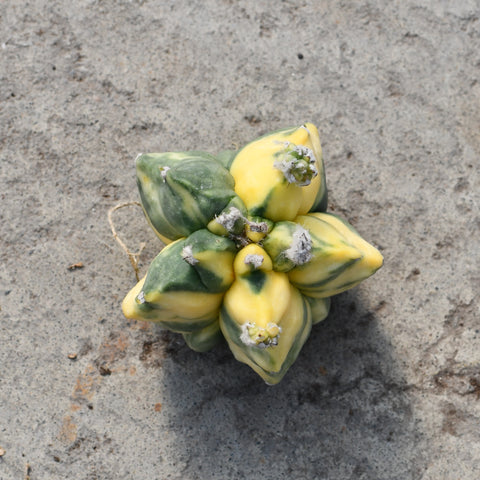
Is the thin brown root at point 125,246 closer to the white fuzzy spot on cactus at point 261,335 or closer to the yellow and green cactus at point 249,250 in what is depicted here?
the yellow and green cactus at point 249,250

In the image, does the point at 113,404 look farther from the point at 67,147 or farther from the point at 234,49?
the point at 234,49

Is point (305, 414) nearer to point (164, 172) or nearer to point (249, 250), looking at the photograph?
point (249, 250)

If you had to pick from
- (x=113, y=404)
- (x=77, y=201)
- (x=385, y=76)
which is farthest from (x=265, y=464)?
(x=385, y=76)

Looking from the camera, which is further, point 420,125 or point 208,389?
point 420,125

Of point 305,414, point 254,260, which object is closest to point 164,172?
point 254,260

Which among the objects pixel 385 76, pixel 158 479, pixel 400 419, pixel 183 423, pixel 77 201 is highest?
pixel 385 76

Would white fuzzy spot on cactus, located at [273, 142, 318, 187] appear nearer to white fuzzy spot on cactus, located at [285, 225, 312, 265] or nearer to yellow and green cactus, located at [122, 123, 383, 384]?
yellow and green cactus, located at [122, 123, 383, 384]

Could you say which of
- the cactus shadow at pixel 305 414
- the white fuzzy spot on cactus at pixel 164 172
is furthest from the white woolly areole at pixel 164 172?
the cactus shadow at pixel 305 414
